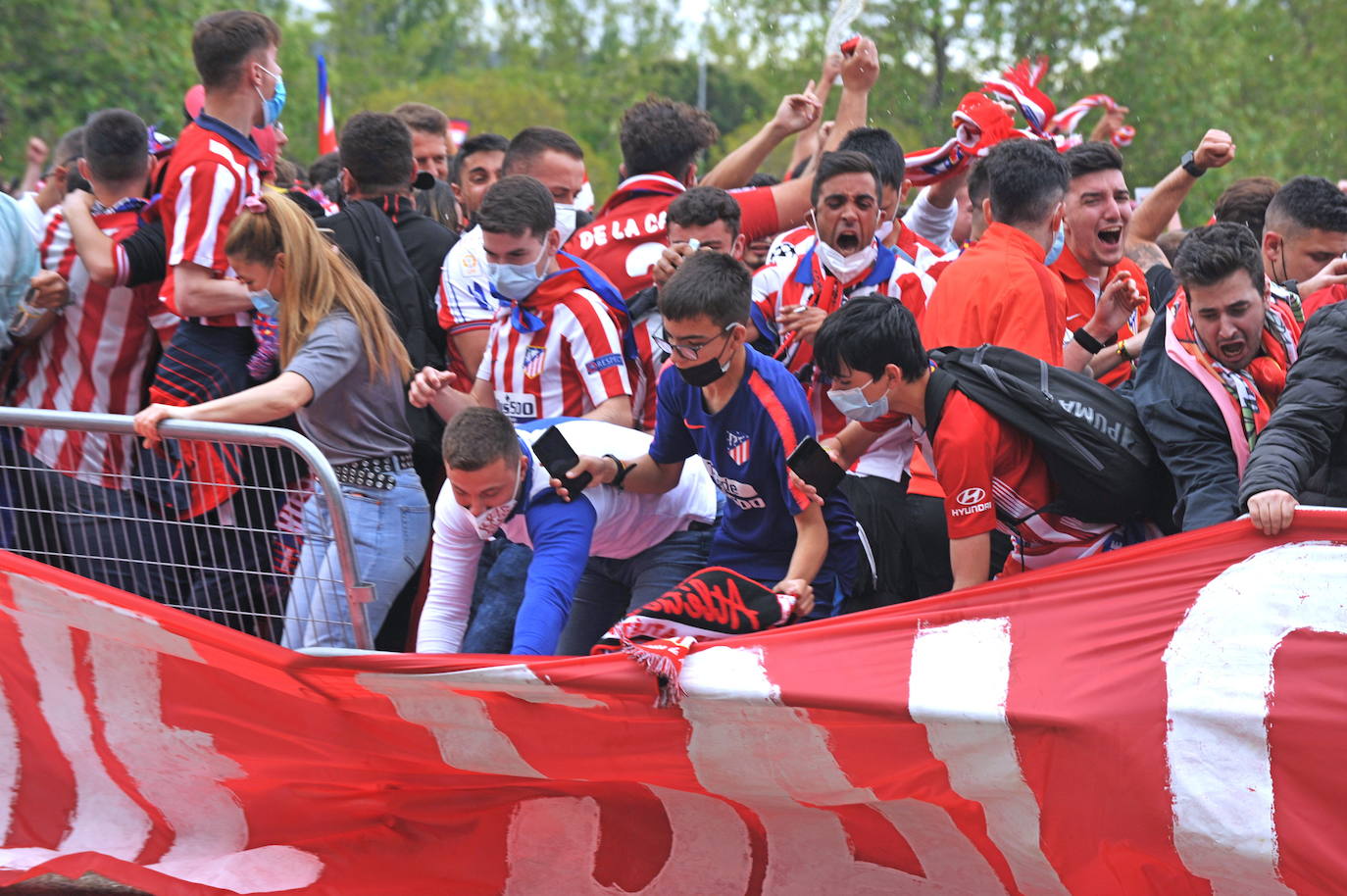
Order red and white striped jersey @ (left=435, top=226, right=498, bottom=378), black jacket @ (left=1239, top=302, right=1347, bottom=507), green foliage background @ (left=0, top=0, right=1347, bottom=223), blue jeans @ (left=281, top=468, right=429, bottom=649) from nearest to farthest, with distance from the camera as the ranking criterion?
black jacket @ (left=1239, top=302, right=1347, bottom=507), blue jeans @ (left=281, top=468, right=429, bottom=649), red and white striped jersey @ (left=435, top=226, right=498, bottom=378), green foliage background @ (left=0, top=0, right=1347, bottom=223)

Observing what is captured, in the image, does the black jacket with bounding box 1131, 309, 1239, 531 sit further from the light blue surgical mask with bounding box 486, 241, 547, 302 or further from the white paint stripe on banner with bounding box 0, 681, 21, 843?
the white paint stripe on banner with bounding box 0, 681, 21, 843

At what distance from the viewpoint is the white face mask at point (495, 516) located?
15.0 ft

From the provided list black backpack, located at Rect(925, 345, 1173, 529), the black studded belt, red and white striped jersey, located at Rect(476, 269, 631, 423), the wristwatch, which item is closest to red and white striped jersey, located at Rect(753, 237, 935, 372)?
red and white striped jersey, located at Rect(476, 269, 631, 423)

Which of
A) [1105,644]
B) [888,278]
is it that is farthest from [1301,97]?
[1105,644]

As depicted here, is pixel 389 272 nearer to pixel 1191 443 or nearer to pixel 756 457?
pixel 756 457

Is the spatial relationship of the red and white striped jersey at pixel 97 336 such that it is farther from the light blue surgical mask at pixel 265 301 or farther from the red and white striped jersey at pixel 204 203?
the light blue surgical mask at pixel 265 301

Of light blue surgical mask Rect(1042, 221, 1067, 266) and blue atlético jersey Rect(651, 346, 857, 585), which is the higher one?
light blue surgical mask Rect(1042, 221, 1067, 266)

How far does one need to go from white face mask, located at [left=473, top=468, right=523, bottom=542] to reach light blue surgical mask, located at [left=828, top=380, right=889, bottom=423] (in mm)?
987

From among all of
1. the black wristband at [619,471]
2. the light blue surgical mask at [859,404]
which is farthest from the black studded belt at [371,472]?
the light blue surgical mask at [859,404]

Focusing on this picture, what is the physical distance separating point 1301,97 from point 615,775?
2468cm

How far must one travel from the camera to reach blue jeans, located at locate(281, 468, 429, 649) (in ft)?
15.7

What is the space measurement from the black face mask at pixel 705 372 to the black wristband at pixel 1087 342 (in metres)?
1.30

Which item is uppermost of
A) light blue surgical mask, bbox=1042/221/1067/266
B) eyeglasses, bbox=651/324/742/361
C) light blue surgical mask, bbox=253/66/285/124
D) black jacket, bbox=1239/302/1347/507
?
light blue surgical mask, bbox=253/66/285/124

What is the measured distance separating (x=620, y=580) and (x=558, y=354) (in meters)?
0.85
